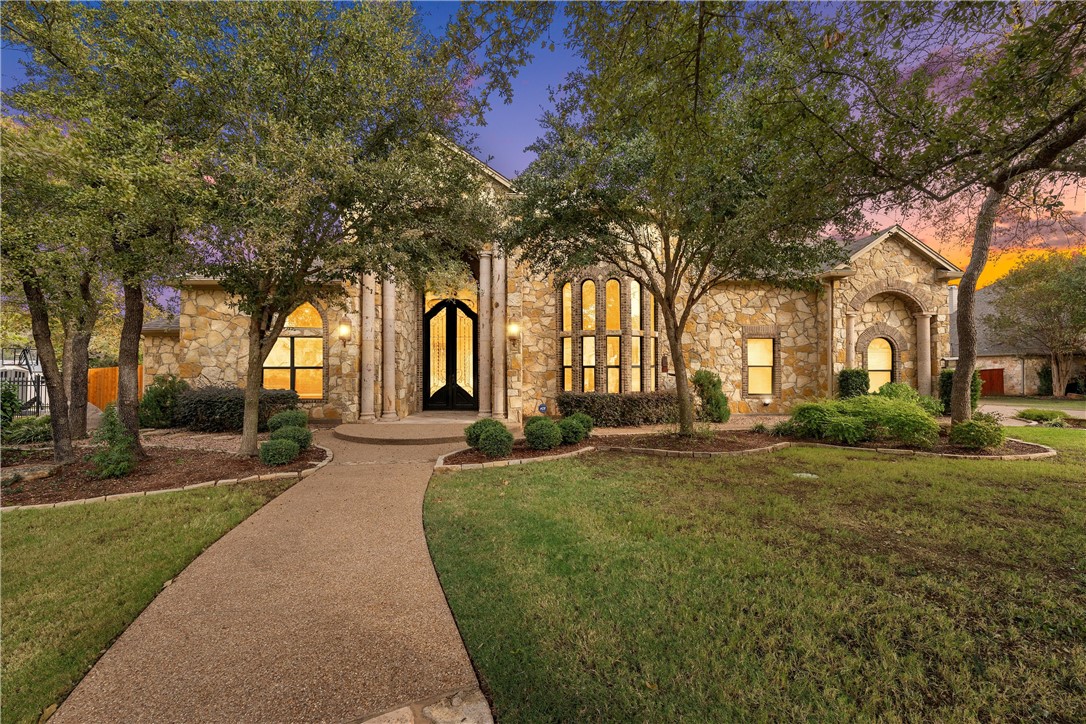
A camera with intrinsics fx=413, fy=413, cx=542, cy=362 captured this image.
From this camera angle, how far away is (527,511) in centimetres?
450

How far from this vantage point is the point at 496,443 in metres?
6.92

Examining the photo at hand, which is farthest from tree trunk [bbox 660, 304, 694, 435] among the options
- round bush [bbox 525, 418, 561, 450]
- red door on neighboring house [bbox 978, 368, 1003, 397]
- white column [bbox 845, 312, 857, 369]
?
red door on neighboring house [bbox 978, 368, 1003, 397]

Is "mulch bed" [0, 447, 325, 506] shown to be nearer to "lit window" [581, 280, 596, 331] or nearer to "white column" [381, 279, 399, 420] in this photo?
"white column" [381, 279, 399, 420]

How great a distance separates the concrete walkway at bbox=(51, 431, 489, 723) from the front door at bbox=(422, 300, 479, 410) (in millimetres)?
9493

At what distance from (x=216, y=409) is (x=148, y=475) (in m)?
4.49

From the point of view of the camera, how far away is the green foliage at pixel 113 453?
5.66 m

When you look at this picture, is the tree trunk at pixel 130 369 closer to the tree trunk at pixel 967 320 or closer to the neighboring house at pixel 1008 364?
the tree trunk at pixel 967 320

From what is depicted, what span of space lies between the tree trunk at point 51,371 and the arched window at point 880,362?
62.5 feet

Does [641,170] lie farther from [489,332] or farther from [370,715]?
[370,715]

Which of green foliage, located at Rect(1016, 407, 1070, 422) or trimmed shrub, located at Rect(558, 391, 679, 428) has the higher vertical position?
trimmed shrub, located at Rect(558, 391, 679, 428)

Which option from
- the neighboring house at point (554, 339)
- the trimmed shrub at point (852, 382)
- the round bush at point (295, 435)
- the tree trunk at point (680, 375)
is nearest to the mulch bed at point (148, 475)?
the round bush at point (295, 435)

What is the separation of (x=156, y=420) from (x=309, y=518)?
9216 mm

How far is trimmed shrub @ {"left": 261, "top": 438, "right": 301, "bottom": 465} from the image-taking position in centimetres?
641

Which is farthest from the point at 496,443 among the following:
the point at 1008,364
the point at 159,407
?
the point at 1008,364
